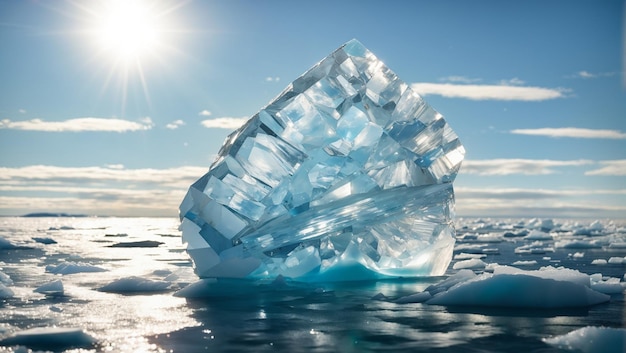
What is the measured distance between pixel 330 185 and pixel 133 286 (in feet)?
12.8

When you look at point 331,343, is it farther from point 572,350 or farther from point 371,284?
point 371,284

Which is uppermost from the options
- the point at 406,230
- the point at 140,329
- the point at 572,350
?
the point at 406,230

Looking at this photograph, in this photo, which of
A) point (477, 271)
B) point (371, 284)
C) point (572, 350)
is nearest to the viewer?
point (572, 350)

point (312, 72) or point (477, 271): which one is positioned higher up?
point (312, 72)

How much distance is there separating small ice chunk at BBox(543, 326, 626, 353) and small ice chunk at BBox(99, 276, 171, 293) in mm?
6509

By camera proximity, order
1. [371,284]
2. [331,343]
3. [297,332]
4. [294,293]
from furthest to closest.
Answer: [371,284], [294,293], [297,332], [331,343]

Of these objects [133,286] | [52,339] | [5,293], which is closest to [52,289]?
[5,293]

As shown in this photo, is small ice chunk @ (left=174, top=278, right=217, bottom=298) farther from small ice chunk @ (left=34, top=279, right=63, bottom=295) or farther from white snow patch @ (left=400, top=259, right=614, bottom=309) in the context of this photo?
white snow patch @ (left=400, top=259, right=614, bottom=309)

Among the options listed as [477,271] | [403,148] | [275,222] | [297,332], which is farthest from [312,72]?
[297,332]

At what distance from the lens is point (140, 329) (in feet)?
20.9

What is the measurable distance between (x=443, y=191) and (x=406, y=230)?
1079 millimetres

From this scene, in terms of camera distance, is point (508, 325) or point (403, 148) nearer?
point (508, 325)

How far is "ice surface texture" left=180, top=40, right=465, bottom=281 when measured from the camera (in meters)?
10.9

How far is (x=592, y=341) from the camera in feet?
18.0
